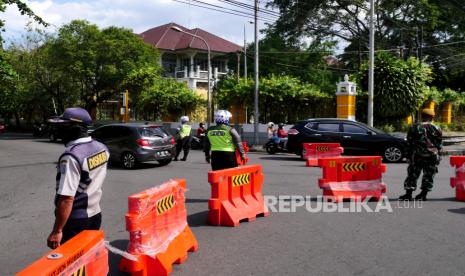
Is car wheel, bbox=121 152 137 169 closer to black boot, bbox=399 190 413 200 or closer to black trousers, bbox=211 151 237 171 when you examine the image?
black trousers, bbox=211 151 237 171

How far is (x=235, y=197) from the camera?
23.7 feet

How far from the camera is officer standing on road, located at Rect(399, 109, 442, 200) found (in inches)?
328

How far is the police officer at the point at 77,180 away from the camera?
11.5 feet

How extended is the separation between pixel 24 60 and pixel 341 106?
1130 inches

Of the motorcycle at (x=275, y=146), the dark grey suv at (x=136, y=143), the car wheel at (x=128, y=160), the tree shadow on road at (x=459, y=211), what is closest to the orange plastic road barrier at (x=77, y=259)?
the tree shadow on road at (x=459, y=211)

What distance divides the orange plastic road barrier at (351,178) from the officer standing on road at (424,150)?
52 cm

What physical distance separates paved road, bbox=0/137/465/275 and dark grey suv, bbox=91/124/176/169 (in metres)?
4.23

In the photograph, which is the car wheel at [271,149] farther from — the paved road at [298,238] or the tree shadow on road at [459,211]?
the tree shadow on road at [459,211]

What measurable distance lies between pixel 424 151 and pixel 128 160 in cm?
924

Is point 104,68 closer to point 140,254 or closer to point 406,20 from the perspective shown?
point 406,20

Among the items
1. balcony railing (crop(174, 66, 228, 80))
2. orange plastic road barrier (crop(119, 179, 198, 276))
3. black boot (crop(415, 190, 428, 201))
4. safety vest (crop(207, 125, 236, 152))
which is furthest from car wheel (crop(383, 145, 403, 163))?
balcony railing (crop(174, 66, 228, 80))

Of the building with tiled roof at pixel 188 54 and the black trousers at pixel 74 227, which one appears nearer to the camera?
the black trousers at pixel 74 227

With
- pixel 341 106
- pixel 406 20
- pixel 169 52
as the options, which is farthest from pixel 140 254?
pixel 169 52

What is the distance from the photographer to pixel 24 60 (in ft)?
131
